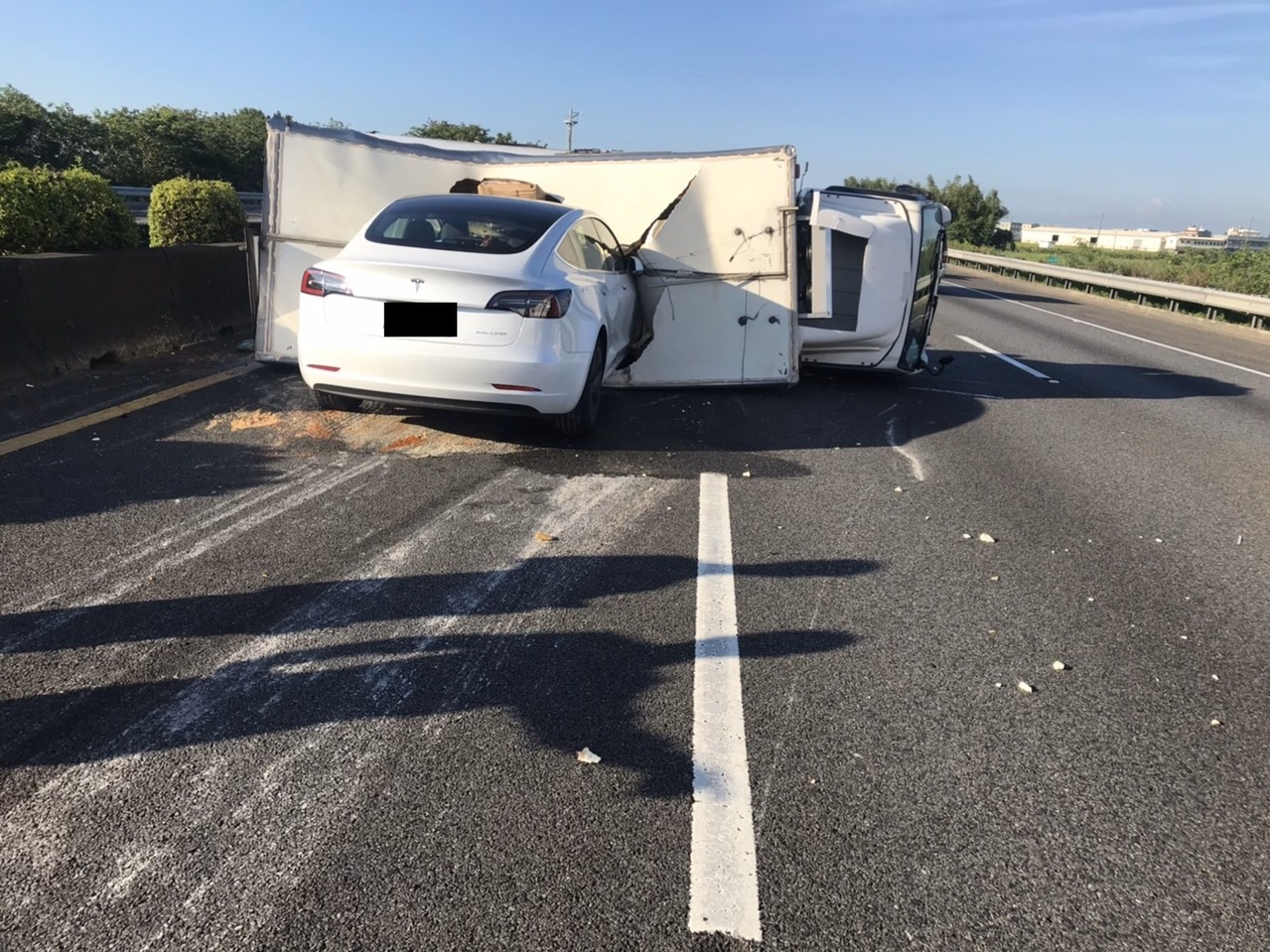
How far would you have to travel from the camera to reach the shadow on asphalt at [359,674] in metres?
2.95

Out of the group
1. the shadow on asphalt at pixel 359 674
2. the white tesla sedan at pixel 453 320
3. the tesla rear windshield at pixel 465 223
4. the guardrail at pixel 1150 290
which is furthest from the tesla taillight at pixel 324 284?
the guardrail at pixel 1150 290

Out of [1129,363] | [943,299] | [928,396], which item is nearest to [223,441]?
[928,396]

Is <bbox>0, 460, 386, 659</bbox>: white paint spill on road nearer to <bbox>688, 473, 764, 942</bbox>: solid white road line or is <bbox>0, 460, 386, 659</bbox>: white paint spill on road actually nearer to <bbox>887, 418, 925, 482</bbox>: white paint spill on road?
<bbox>688, 473, 764, 942</bbox>: solid white road line

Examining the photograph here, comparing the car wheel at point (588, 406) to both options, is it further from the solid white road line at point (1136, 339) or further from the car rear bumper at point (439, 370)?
the solid white road line at point (1136, 339)

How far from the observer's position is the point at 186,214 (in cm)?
1048

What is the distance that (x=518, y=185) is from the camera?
8305mm

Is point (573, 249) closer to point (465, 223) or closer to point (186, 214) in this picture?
point (465, 223)

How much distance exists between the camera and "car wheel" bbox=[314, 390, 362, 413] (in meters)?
6.69

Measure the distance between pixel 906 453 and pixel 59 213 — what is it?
291 inches

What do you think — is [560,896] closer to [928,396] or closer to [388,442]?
[388,442]

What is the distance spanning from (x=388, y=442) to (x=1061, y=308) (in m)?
20.6

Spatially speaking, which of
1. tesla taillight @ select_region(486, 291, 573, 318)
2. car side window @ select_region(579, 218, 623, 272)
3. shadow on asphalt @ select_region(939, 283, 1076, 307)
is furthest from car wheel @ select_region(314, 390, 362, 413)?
shadow on asphalt @ select_region(939, 283, 1076, 307)

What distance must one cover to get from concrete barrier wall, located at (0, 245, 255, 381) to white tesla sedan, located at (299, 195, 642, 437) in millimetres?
2629

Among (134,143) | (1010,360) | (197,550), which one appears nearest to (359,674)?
(197,550)
